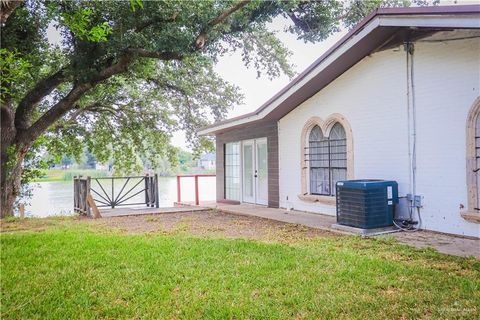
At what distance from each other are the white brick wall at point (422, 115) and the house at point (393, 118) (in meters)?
0.02

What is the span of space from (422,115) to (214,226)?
165 inches

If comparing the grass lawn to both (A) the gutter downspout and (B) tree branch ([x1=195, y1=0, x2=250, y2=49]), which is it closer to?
(A) the gutter downspout

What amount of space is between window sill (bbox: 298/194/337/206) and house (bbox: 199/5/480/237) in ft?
0.10

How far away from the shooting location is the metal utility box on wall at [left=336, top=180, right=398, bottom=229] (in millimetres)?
6207

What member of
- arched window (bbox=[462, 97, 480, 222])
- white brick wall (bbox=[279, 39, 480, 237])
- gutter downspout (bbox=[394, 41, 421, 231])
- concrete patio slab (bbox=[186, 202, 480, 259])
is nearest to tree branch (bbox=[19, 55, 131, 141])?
concrete patio slab (bbox=[186, 202, 480, 259])

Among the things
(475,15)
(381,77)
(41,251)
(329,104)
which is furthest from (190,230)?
(475,15)

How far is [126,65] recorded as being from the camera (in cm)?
941

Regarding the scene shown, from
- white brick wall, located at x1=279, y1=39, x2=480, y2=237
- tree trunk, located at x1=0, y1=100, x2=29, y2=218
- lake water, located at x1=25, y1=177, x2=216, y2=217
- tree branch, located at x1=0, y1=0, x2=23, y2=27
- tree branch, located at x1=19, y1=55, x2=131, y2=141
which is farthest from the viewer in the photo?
lake water, located at x1=25, y1=177, x2=216, y2=217

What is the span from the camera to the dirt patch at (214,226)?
20.7ft

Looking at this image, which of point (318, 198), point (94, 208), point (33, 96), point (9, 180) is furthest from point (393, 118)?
point (9, 180)

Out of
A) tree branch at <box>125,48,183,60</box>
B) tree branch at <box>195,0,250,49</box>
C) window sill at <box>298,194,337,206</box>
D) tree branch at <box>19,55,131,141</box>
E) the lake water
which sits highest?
tree branch at <box>195,0,250,49</box>

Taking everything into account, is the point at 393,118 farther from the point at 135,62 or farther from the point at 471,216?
the point at 135,62

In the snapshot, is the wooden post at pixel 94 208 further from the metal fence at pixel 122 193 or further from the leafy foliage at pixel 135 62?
the leafy foliage at pixel 135 62

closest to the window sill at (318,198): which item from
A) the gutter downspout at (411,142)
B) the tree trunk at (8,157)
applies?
the gutter downspout at (411,142)
